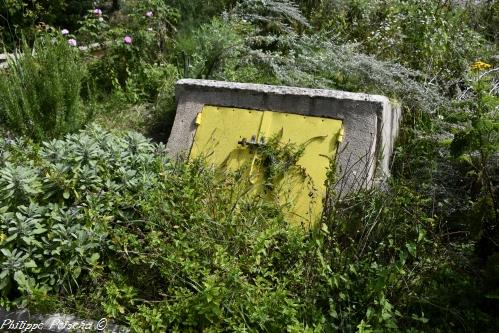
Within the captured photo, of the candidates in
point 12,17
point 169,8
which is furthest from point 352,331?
point 12,17

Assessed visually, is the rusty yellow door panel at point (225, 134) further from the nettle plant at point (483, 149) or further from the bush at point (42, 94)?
the nettle plant at point (483, 149)

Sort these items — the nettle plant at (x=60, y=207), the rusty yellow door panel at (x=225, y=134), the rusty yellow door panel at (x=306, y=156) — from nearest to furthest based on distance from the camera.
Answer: the nettle plant at (x=60, y=207), the rusty yellow door panel at (x=306, y=156), the rusty yellow door panel at (x=225, y=134)

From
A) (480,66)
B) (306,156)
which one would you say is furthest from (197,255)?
(480,66)

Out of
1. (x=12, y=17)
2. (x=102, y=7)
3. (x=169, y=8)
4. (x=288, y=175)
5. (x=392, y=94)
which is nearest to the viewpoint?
(x=288, y=175)

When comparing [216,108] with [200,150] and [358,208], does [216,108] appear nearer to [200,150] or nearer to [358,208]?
[200,150]

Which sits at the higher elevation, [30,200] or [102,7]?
[102,7]

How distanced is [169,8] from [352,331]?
4931 mm

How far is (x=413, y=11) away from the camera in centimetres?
579

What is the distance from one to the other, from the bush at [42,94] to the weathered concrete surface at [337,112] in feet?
3.53

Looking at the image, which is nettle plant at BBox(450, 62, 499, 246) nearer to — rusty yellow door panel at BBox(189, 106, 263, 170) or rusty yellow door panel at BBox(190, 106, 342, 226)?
rusty yellow door panel at BBox(190, 106, 342, 226)

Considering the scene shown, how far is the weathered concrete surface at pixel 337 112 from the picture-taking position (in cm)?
393

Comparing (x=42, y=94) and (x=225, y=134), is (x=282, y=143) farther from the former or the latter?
(x=42, y=94)

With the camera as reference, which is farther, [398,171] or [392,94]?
[392,94]

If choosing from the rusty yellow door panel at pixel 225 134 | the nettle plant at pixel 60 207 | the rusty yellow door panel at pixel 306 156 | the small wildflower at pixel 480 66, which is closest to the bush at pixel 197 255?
the nettle plant at pixel 60 207
